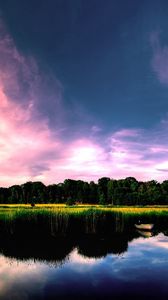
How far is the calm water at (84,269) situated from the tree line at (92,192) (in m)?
50.5

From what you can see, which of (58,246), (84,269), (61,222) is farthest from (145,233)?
(84,269)

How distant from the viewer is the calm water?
8.88 meters

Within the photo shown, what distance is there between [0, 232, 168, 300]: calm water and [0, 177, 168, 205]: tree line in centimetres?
5053

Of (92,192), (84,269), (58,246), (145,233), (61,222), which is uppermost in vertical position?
(92,192)

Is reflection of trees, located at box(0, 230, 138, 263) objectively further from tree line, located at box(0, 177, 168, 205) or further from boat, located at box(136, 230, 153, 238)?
tree line, located at box(0, 177, 168, 205)

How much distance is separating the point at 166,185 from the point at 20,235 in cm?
6753

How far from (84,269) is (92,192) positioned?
70.5 m

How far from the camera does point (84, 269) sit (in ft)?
37.7

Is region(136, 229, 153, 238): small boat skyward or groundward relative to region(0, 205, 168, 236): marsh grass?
groundward

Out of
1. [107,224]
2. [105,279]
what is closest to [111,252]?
[105,279]

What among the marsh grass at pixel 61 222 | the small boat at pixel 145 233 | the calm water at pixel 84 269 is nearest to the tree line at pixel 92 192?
the marsh grass at pixel 61 222

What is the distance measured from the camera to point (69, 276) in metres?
10.5

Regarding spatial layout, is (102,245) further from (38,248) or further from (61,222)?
(61,222)

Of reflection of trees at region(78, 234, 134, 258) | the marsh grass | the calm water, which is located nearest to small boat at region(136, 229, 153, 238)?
the marsh grass
